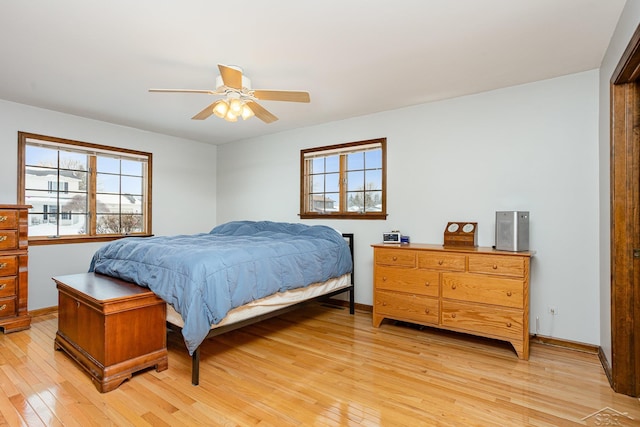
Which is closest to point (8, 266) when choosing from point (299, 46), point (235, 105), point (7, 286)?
point (7, 286)

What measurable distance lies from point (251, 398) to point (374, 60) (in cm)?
261

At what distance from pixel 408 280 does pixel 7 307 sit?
155 inches

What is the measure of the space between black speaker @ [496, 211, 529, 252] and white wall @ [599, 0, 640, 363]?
1.72 ft

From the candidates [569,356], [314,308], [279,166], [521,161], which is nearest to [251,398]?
[314,308]

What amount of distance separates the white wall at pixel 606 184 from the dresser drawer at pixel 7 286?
5.19 metres

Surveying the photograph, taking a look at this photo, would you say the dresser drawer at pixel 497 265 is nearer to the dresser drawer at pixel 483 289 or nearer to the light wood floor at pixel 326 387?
the dresser drawer at pixel 483 289

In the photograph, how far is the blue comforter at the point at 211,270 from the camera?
229 centimetres

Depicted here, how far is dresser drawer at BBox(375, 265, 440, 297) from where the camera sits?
3.14m

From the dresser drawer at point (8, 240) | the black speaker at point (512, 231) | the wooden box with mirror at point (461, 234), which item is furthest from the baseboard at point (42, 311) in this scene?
the black speaker at point (512, 231)

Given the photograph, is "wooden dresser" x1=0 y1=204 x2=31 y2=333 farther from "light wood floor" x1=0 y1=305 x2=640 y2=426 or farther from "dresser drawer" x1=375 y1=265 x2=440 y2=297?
"dresser drawer" x1=375 y1=265 x2=440 y2=297

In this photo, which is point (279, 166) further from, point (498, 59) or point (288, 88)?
point (498, 59)

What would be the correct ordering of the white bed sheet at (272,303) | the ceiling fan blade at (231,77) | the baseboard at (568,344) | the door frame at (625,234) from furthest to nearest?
the baseboard at (568,344) → the white bed sheet at (272,303) → the ceiling fan blade at (231,77) → the door frame at (625,234)

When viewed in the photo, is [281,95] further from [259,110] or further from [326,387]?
[326,387]

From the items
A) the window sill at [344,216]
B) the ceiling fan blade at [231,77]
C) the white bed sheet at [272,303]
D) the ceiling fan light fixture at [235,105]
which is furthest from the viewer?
the window sill at [344,216]
